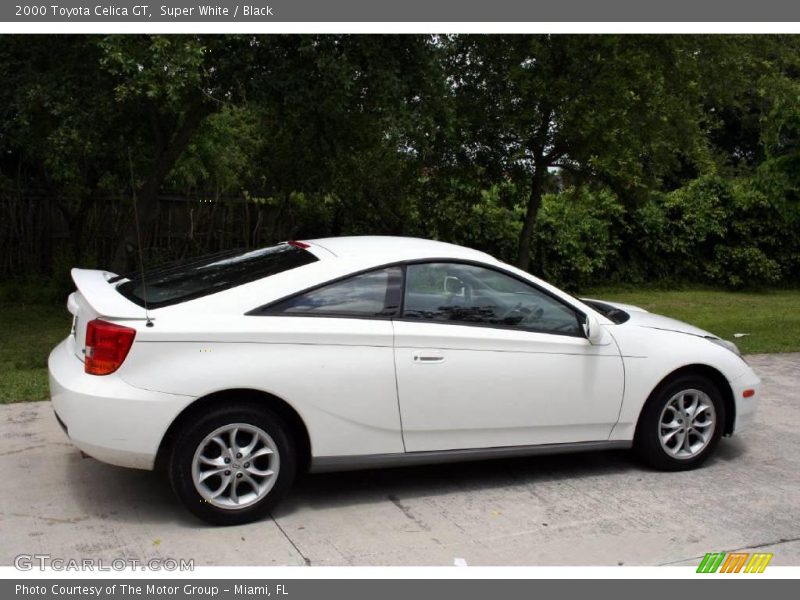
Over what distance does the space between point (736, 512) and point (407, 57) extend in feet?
19.6

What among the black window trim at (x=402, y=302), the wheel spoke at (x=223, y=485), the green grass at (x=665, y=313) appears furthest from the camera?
the green grass at (x=665, y=313)

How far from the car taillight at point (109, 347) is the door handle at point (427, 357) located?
5.10 ft

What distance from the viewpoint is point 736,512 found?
4.96 m

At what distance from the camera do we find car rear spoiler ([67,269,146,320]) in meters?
4.49

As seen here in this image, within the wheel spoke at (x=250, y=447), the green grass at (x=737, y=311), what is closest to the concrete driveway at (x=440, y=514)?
the wheel spoke at (x=250, y=447)

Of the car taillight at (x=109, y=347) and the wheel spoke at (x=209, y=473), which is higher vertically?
the car taillight at (x=109, y=347)

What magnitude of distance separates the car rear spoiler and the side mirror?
2637 mm

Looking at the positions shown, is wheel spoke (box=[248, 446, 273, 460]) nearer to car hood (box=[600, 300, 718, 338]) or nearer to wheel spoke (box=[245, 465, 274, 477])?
wheel spoke (box=[245, 465, 274, 477])

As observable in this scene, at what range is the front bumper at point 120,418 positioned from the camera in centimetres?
434

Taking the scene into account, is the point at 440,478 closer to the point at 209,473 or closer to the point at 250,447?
the point at 250,447

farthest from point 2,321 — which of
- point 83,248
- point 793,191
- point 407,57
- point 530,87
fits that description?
point 793,191

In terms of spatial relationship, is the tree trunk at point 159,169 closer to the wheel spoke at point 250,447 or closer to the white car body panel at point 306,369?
the white car body panel at point 306,369

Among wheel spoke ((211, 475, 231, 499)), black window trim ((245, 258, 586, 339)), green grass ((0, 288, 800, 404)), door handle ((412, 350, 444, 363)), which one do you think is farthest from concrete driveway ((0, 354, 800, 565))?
green grass ((0, 288, 800, 404))

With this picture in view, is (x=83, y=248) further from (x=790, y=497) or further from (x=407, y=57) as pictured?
(x=790, y=497)
